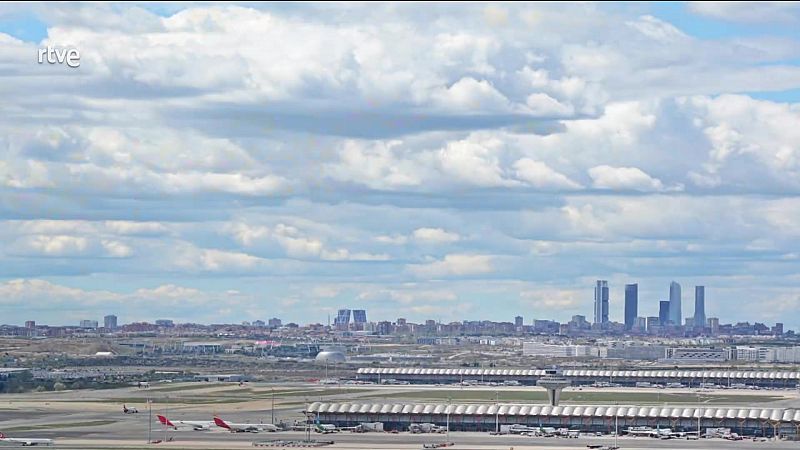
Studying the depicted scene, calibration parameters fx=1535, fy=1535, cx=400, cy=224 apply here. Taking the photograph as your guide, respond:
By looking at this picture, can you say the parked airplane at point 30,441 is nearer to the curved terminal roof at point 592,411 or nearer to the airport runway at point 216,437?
the airport runway at point 216,437

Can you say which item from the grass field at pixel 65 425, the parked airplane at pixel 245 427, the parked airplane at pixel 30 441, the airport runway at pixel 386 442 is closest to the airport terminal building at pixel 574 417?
the airport runway at pixel 386 442

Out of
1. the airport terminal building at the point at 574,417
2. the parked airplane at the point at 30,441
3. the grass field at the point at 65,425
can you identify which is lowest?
the parked airplane at the point at 30,441

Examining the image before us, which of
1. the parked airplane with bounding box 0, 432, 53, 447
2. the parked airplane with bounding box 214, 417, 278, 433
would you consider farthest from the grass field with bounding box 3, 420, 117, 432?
the parked airplane with bounding box 214, 417, 278, 433

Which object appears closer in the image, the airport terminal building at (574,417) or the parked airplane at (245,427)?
the airport terminal building at (574,417)

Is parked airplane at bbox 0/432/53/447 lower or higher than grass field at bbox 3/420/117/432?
lower

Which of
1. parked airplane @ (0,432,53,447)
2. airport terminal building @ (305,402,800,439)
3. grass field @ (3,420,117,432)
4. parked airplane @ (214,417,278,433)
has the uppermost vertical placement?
airport terminal building @ (305,402,800,439)

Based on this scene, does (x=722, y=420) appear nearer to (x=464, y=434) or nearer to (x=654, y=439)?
(x=654, y=439)

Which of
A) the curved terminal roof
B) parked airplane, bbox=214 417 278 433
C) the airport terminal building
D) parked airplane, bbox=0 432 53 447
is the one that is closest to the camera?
parked airplane, bbox=0 432 53 447

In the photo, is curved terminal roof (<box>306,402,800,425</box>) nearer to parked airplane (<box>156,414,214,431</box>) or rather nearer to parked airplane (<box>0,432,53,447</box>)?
parked airplane (<box>156,414,214,431</box>)
